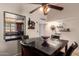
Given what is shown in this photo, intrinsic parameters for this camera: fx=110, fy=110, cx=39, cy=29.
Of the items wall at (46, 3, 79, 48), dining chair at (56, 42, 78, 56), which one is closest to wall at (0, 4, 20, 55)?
wall at (46, 3, 79, 48)

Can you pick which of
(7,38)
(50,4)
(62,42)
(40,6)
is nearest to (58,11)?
(50,4)

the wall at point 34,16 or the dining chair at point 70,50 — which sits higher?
the wall at point 34,16

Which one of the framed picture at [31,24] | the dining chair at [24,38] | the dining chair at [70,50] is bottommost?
the dining chair at [70,50]

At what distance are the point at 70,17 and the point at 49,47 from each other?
49cm

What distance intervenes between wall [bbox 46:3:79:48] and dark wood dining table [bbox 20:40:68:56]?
0.10m

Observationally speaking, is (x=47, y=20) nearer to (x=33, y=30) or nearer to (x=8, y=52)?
(x=33, y=30)

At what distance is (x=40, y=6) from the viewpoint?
58.8 inches

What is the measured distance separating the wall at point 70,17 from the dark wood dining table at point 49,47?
101mm

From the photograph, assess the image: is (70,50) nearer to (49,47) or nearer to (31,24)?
(49,47)

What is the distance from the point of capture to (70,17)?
4.84ft

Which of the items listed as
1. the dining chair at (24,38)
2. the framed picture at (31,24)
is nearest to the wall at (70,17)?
the framed picture at (31,24)

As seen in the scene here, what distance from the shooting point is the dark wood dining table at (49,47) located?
1.44 m

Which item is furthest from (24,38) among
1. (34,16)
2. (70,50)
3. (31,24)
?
(70,50)

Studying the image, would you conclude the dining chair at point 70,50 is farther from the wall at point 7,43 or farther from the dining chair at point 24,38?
the wall at point 7,43
